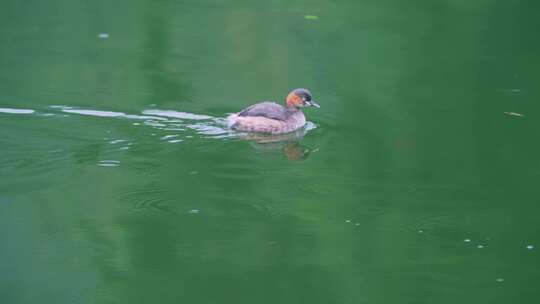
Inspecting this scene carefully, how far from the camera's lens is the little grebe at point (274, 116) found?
950 centimetres

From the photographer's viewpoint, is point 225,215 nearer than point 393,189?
Yes

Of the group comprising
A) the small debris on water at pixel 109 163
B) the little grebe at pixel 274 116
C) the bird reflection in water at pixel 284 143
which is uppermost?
the little grebe at pixel 274 116

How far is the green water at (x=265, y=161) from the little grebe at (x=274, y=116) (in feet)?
0.41

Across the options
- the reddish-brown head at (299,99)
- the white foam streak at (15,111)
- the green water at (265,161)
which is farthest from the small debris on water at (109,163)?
the reddish-brown head at (299,99)

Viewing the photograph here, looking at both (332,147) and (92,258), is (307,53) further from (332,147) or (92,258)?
(92,258)

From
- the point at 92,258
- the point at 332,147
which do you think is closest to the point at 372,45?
the point at 332,147

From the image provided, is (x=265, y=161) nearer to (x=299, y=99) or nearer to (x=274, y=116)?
(x=274, y=116)

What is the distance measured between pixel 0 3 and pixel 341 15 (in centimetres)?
447

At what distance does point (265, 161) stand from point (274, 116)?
95 cm

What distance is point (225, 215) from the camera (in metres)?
7.49

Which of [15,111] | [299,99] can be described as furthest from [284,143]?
[15,111]

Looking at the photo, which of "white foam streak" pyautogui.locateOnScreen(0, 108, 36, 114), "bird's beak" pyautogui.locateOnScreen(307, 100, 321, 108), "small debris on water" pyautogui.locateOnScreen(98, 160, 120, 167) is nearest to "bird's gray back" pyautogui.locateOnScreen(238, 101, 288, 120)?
"bird's beak" pyautogui.locateOnScreen(307, 100, 321, 108)

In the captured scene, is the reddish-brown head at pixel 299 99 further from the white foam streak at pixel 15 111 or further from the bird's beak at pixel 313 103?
the white foam streak at pixel 15 111

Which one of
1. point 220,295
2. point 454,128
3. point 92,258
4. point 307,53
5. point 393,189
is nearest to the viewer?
point 220,295
